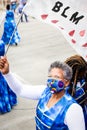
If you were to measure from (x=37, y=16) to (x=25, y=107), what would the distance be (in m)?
2.69

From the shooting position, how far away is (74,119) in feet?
6.58

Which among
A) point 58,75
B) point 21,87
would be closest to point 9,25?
point 21,87

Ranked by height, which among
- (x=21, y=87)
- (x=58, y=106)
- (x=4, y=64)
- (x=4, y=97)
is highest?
(x=4, y=64)

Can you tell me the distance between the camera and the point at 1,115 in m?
4.81

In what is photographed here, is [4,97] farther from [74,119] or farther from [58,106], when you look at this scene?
[74,119]

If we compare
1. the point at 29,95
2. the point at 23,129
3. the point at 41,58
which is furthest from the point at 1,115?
the point at 41,58

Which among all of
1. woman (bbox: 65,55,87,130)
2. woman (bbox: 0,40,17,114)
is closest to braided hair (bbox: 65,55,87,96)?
woman (bbox: 65,55,87,130)

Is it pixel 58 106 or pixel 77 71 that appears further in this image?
pixel 77 71

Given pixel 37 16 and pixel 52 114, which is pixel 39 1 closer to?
pixel 37 16

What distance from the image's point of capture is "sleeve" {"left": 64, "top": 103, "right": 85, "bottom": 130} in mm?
2008

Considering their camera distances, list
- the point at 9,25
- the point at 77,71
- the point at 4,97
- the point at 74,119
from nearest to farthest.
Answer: the point at 74,119, the point at 77,71, the point at 4,97, the point at 9,25

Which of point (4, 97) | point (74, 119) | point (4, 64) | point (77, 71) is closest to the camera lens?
point (74, 119)

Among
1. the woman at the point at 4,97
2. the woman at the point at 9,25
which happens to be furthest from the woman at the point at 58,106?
the woman at the point at 9,25

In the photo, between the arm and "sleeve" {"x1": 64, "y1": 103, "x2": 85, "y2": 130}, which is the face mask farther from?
A: the arm
